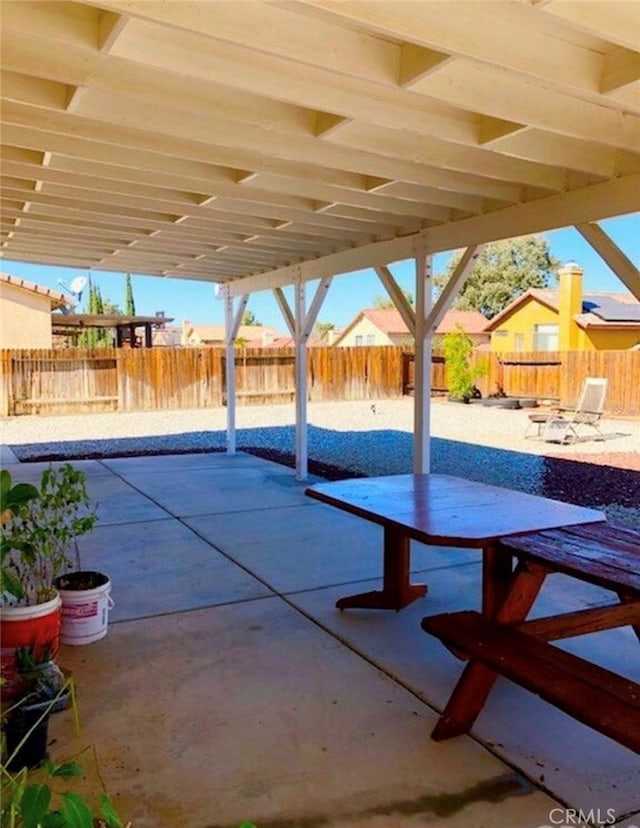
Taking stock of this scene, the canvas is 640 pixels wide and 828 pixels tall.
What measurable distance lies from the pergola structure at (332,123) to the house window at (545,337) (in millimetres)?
14930

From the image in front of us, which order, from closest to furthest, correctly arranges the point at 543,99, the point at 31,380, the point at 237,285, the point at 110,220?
Result: 1. the point at 543,99
2. the point at 110,220
3. the point at 237,285
4. the point at 31,380

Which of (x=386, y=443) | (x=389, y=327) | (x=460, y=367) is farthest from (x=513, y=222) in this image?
(x=389, y=327)

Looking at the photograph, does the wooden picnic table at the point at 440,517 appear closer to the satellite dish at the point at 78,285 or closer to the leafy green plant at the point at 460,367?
the leafy green plant at the point at 460,367

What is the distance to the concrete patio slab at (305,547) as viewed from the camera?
13.2ft

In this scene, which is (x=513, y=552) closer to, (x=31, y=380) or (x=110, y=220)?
(x=110, y=220)

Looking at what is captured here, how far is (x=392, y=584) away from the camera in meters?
3.44

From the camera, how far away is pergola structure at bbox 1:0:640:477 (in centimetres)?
218

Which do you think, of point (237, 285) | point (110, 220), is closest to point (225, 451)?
point (237, 285)

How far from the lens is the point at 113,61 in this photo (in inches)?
101

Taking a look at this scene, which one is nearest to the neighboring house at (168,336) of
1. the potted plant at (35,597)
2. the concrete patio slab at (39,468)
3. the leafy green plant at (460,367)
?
the leafy green plant at (460,367)

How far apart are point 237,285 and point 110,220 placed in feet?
11.2

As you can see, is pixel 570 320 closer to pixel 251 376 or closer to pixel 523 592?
pixel 251 376

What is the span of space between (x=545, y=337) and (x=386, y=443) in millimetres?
11110

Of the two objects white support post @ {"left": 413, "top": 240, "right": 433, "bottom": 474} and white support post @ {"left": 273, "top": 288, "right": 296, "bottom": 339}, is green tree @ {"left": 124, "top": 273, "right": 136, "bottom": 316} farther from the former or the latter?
white support post @ {"left": 413, "top": 240, "right": 433, "bottom": 474}
